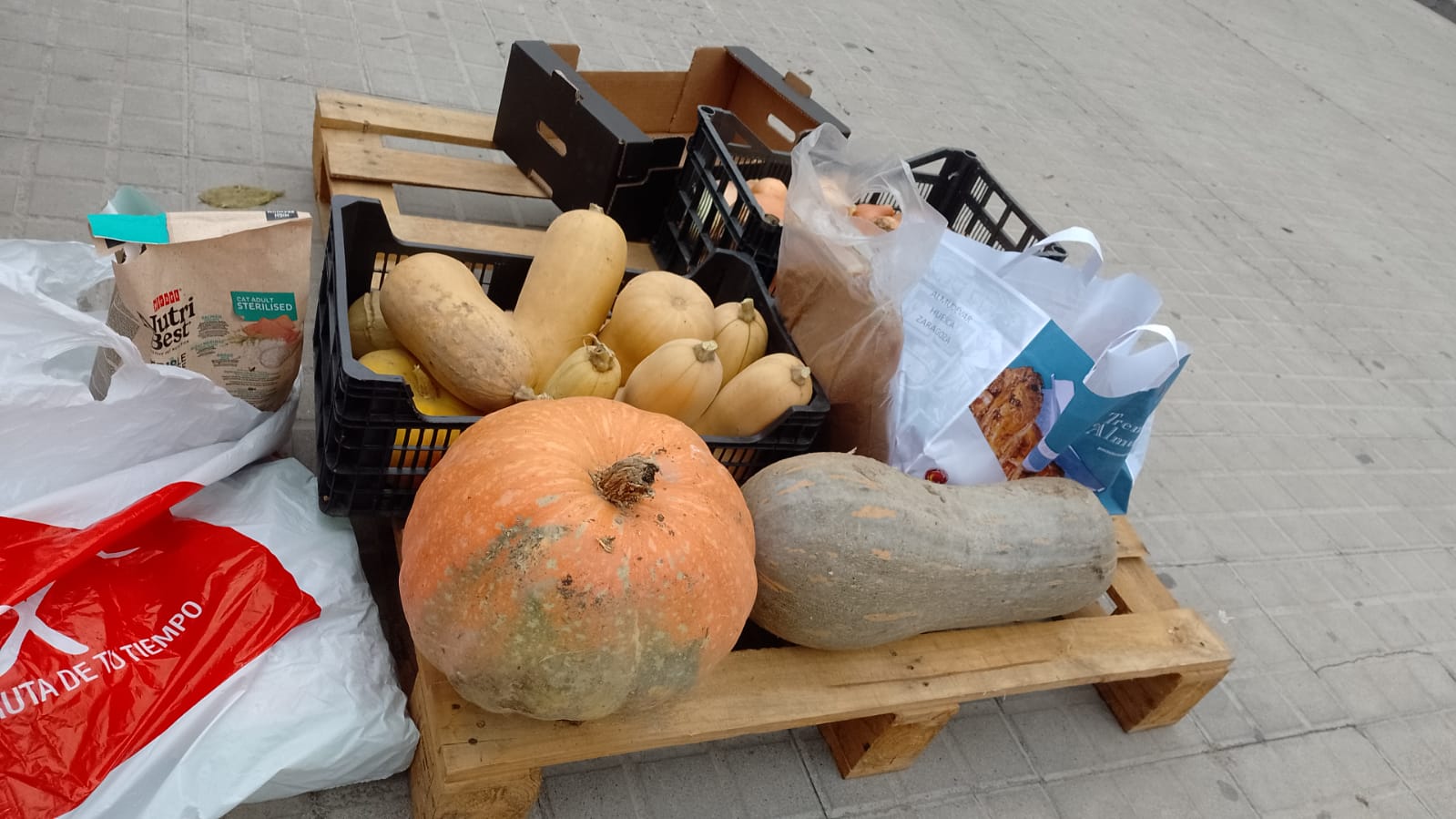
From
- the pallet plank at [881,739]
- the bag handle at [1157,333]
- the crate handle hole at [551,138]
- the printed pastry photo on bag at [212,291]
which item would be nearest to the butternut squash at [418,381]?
the printed pastry photo on bag at [212,291]

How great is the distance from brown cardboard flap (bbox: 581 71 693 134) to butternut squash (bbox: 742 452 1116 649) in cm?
192

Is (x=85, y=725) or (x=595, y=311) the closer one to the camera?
(x=85, y=725)

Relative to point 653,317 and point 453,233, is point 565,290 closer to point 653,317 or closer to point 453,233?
point 653,317

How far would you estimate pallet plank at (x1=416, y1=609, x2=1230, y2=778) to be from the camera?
1700 millimetres

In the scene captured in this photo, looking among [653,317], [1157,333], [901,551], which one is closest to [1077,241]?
[1157,333]

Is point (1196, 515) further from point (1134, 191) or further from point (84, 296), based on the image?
point (84, 296)

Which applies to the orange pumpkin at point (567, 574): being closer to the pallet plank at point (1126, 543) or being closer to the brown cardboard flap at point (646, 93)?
the pallet plank at point (1126, 543)

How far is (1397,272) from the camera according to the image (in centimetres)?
567

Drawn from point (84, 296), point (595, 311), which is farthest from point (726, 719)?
point (84, 296)

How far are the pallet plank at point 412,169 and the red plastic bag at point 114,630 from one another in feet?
4.62

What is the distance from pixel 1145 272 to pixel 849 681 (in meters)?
3.46

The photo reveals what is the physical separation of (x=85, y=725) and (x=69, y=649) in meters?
0.13

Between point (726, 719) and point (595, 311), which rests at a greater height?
point (595, 311)

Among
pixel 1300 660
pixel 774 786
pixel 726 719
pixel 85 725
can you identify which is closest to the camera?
pixel 85 725
